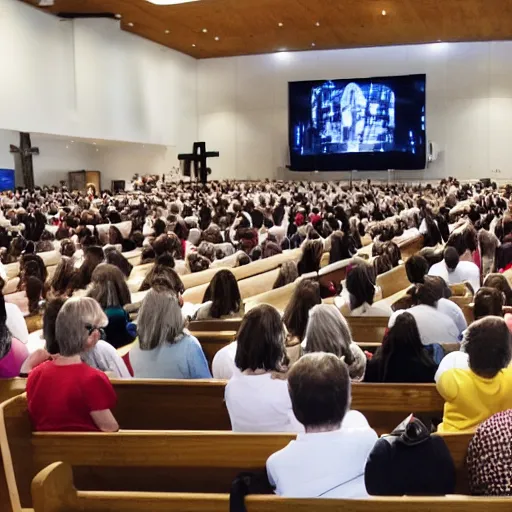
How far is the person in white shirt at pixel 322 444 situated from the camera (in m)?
2.29

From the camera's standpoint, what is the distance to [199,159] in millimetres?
30078

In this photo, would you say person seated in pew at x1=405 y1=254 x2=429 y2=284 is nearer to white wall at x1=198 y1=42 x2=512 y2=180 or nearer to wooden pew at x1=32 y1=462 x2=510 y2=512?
wooden pew at x1=32 y1=462 x2=510 y2=512

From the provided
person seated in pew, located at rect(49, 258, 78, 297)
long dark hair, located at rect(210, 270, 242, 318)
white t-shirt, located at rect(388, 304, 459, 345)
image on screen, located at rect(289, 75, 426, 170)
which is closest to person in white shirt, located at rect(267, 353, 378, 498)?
white t-shirt, located at rect(388, 304, 459, 345)

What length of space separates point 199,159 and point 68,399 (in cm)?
2722

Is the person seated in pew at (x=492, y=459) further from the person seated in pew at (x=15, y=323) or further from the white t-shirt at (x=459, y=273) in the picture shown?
the white t-shirt at (x=459, y=273)

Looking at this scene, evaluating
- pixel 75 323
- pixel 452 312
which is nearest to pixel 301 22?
pixel 452 312

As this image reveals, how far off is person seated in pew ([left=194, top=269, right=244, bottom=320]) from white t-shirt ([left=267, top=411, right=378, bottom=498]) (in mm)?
2911

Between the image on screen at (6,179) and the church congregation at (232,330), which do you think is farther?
the image on screen at (6,179)

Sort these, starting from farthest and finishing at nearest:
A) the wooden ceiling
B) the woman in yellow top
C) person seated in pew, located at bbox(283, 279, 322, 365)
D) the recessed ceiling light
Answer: the wooden ceiling → the recessed ceiling light → person seated in pew, located at bbox(283, 279, 322, 365) → the woman in yellow top

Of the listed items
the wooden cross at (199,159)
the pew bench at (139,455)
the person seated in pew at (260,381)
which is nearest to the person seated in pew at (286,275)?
the person seated in pew at (260,381)

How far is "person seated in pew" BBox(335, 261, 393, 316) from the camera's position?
Result: 542 centimetres

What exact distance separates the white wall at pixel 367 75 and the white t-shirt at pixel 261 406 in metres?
29.0

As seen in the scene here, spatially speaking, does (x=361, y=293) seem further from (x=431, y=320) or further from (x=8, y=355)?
(x=8, y=355)

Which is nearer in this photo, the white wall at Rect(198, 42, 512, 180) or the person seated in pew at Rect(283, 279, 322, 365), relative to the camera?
the person seated in pew at Rect(283, 279, 322, 365)
